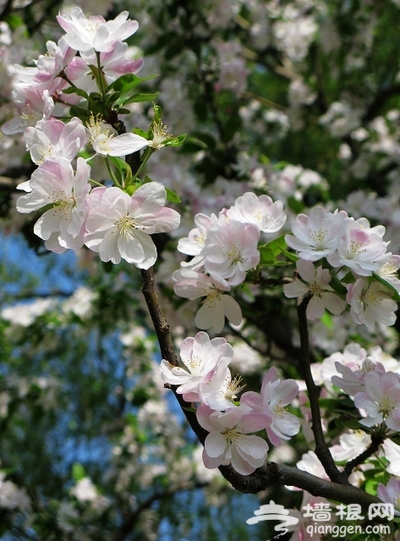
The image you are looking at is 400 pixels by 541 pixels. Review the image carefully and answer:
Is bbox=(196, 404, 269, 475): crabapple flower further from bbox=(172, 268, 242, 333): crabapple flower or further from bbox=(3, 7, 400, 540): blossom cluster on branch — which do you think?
bbox=(172, 268, 242, 333): crabapple flower

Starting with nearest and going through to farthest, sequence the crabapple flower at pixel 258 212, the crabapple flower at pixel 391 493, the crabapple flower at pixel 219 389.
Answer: the crabapple flower at pixel 219 389 → the crabapple flower at pixel 391 493 → the crabapple flower at pixel 258 212

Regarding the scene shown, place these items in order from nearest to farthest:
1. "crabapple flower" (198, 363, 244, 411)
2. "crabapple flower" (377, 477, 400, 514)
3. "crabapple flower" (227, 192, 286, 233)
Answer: "crabapple flower" (198, 363, 244, 411)
"crabapple flower" (377, 477, 400, 514)
"crabapple flower" (227, 192, 286, 233)

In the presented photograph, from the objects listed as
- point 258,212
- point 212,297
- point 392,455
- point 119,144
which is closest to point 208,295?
point 212,297

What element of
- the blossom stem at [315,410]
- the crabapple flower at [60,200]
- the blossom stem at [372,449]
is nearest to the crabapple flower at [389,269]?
the blossom stem at [315,410]

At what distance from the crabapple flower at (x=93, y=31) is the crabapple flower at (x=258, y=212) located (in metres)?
0.31

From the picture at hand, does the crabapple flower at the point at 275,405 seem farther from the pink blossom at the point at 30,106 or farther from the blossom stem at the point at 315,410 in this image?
the pink blossom at the point at 30,106

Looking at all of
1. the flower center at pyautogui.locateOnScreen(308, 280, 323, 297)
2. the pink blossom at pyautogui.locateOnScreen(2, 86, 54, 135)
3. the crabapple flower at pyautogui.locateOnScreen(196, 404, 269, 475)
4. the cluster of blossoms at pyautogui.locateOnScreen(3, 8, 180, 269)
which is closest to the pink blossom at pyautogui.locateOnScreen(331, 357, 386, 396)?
the flower center at pyautogui.locateOnScreen(308, 280, 323, 297)

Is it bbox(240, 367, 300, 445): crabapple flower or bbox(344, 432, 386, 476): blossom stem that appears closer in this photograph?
bbox(240, 367, 300, 445): crabapple flower

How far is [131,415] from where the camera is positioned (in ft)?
12.4

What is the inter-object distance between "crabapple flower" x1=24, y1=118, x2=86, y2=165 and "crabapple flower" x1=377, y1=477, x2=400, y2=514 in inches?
24.5

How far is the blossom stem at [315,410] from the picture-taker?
2.84 ft

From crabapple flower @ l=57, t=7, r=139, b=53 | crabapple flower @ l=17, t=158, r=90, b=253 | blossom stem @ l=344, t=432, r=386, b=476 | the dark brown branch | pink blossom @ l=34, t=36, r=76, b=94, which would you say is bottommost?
blossom stem @ l=344, t=432, r=386, b=476

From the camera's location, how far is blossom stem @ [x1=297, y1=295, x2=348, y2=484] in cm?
87

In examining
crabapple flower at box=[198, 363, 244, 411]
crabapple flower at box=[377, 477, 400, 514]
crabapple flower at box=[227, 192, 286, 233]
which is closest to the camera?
crabapple flower at box=[198, 363, 244, 411]
